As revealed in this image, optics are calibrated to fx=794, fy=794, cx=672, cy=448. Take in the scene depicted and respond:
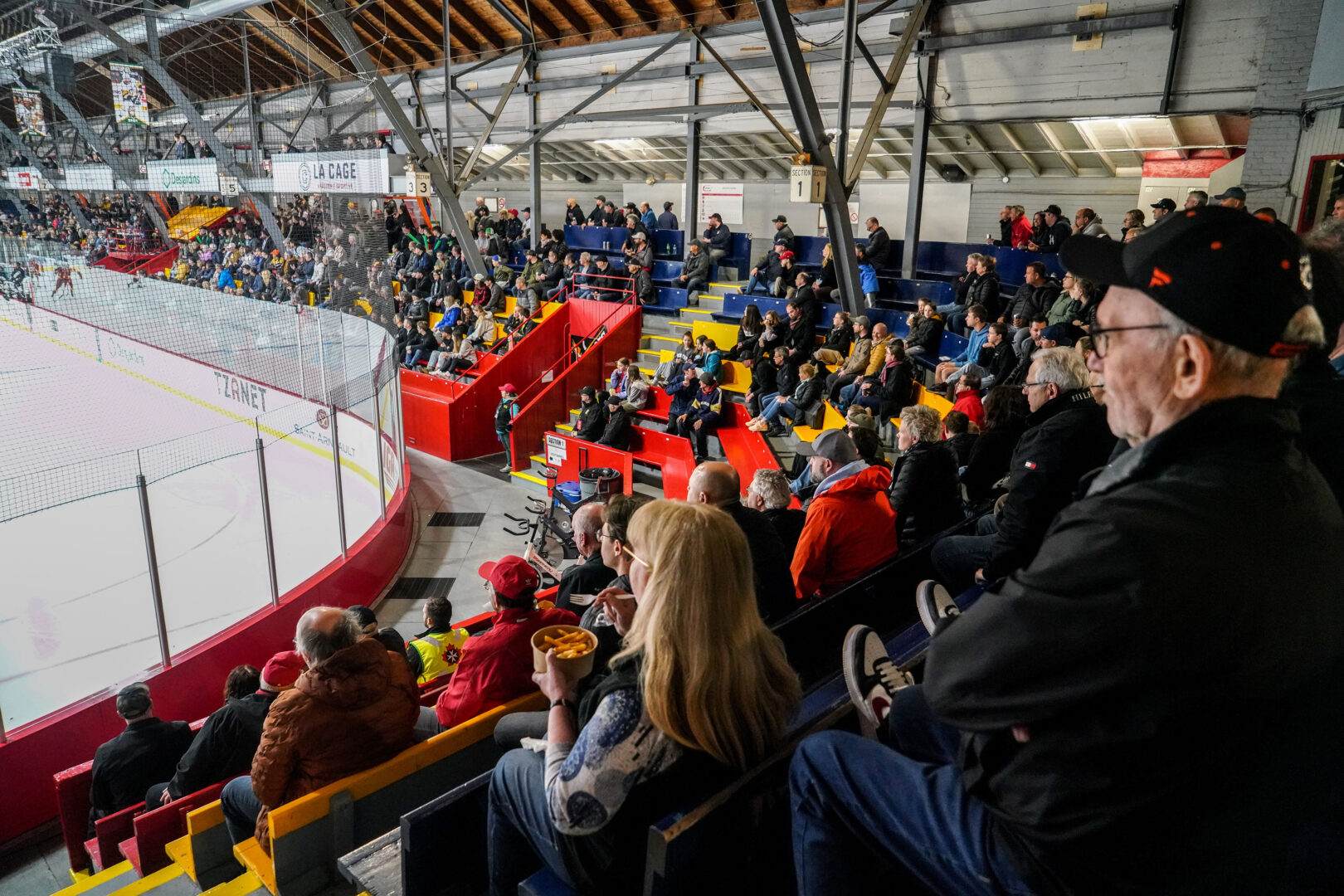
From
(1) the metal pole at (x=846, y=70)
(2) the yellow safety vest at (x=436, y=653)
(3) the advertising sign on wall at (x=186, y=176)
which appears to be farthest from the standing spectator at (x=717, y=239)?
(2) the yellow safety vest at (x=436, y=653)

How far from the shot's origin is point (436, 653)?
444 centimetres

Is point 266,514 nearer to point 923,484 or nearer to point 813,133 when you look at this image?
point 923,484

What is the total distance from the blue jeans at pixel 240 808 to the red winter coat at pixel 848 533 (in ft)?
7.92

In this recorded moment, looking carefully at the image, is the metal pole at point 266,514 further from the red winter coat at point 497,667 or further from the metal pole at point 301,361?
the metal pole at point 301,361

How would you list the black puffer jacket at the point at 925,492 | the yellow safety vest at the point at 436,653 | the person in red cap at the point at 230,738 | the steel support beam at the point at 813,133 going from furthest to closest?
1. the steel support beam at the point at 813,133
2. the yellow safety vest at the point at 436,653
3. the black puffer jacket at the point at 925,492
4. the person in red cap at the point at 230,738

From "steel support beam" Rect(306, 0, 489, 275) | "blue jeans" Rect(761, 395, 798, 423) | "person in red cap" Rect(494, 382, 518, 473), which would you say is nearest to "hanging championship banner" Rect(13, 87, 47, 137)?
"steel support beam" Rect(306, 0, 489, 275)

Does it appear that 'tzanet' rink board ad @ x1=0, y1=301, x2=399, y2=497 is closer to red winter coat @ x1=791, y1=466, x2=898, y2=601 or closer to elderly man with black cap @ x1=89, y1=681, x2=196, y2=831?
elderly man with black cap @ x1=89, y1=681, x2=196, y2=831

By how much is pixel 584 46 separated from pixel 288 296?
737 cm

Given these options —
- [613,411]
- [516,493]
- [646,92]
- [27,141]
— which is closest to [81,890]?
[516,493]

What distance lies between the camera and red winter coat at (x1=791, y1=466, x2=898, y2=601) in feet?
11.5

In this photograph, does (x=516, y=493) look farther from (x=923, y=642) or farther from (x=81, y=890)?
(x=923, y=642)

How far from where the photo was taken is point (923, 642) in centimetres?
253

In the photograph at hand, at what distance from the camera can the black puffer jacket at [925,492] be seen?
4.18 meters

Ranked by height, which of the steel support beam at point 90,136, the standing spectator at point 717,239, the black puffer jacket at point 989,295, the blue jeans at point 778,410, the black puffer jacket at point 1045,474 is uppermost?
the steel support beam at point 90,136
